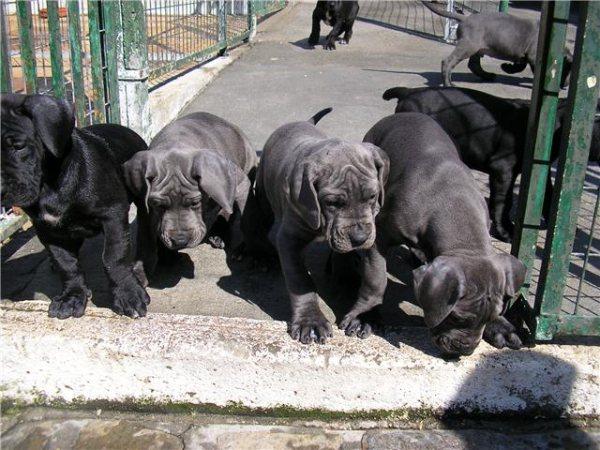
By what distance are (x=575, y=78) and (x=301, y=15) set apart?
15191 mm

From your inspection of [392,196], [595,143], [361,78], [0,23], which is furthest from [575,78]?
[361,78]

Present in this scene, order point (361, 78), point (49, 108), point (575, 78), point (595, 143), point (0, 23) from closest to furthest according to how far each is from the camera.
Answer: point (575, 78) → point (49, 108) → point (0, 23) → point (595, 143) → point (361, 78)

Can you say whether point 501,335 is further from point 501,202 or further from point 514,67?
point 514,67

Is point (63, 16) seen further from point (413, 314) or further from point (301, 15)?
point (301, 15)

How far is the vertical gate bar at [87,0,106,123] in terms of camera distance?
6.11 m

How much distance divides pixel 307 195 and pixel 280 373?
3.28 ft

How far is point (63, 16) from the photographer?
23.4 feet

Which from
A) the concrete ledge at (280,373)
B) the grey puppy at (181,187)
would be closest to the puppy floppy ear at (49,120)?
the grey puppy at (181,187)

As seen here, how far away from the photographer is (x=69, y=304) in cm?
409

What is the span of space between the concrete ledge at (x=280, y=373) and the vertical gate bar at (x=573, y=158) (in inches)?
12.3

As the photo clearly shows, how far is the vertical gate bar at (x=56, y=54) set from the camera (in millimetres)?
5371

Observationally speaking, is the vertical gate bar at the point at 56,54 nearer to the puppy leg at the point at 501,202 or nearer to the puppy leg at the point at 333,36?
the puppy leg at the point at 501,202

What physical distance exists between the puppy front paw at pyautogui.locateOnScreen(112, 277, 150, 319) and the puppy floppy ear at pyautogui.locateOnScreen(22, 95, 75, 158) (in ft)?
3.16

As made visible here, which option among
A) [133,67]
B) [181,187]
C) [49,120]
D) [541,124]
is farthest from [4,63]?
[541,124]
